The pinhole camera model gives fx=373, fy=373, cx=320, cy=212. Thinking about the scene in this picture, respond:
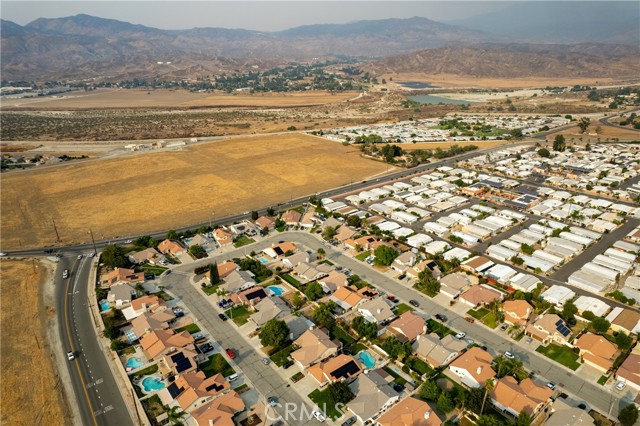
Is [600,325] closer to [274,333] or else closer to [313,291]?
[313,291]

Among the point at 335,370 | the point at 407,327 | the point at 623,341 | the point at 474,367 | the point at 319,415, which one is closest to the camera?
the point at 319,415

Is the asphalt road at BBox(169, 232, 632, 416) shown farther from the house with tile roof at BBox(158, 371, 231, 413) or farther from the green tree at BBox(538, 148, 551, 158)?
the green tree at BBox(538, 148, 551, 158)

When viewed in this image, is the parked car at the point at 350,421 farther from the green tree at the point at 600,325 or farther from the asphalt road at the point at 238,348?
the green tree at the point at 600,325

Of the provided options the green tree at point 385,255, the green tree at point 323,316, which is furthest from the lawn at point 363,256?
the green tree at point 323,316

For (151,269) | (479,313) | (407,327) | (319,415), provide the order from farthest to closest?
(151,269) → (479,313) → (407,327) → (319,415)

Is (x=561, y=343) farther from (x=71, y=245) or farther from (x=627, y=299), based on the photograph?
(x=71, y=245)

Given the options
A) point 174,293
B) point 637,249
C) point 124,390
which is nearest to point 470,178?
point 637,249

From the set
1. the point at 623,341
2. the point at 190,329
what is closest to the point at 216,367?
the point at 190,329
